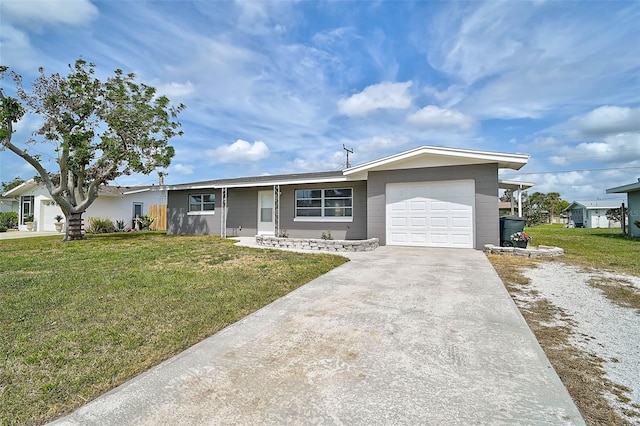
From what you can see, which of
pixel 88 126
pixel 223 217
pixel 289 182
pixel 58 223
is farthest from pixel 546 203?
pixel 58 223

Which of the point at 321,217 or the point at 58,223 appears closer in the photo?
the point at 321,217

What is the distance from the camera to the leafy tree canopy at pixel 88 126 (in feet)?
39.7

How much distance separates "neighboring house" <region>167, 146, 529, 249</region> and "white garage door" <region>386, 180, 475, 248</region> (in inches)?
1.1

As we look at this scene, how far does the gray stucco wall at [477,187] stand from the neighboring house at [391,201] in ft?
0.09

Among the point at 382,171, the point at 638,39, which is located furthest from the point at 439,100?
the point at 382,171

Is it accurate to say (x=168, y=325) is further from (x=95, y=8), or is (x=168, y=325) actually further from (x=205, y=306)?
(x=95, y=8)

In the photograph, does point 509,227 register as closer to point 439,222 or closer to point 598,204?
point 439,222

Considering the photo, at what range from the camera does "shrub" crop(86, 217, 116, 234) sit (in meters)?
20.0

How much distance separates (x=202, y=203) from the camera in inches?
644

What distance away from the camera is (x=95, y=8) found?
28.8 feet

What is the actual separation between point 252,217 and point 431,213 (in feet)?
27.4

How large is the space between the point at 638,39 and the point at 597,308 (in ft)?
41.8

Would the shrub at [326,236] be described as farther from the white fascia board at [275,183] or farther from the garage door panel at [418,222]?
the garage door panel at [418,222]

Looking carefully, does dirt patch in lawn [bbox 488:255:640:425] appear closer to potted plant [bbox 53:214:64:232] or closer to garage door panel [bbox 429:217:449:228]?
garage door panel [bbox 429:217:449:228]
